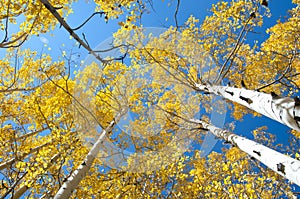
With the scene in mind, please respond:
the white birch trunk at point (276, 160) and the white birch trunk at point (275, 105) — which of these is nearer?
the white birch trunk at point (275, 105)

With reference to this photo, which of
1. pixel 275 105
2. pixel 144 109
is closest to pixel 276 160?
pixel 275 105

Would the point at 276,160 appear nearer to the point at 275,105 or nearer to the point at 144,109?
the point at 275,105

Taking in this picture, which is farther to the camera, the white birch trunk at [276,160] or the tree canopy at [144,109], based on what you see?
the tree canopy at [144,109]

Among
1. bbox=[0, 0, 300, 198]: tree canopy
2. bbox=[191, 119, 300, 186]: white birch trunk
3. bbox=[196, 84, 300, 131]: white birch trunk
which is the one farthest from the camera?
bbox=[0, 0, 300, 198]: tree canopy

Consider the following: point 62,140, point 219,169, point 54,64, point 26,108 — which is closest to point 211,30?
point 219,169

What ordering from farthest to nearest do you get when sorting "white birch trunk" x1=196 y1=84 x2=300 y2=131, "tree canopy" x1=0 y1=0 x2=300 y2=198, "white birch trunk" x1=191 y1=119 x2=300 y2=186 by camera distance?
"tree canopy" x1=0 y1=0 x2=300 y2=198
"white birch trunk" x1=191 y1=119 x2=300 y2=186
"white birch trunk" x1=196 y1=84 x2=300 y2=131

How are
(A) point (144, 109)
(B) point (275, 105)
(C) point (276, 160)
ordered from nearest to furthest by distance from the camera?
(B) point (275, 105) < (C) point (276, 160) < (A) point (144, 109)

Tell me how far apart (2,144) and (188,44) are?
5.97m

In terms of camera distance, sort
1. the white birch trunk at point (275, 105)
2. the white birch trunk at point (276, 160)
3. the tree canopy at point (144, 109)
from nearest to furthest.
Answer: the white birch trunk at point (275, 105) → the white birch trunk at point (276, 160) → the tree canopy at point (144, 109)

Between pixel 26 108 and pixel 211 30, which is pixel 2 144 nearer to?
pixel 26 108

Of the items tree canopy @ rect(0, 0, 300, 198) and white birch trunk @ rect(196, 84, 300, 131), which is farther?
tree canopy @ rect(0, 0, 300, 198)

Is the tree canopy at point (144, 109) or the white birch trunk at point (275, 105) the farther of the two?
the tree canopy at point (144, 109)

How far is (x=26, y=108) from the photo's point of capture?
288 inches

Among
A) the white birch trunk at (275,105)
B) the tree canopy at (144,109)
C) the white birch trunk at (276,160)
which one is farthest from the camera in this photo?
the tree canopy at (144,109)
